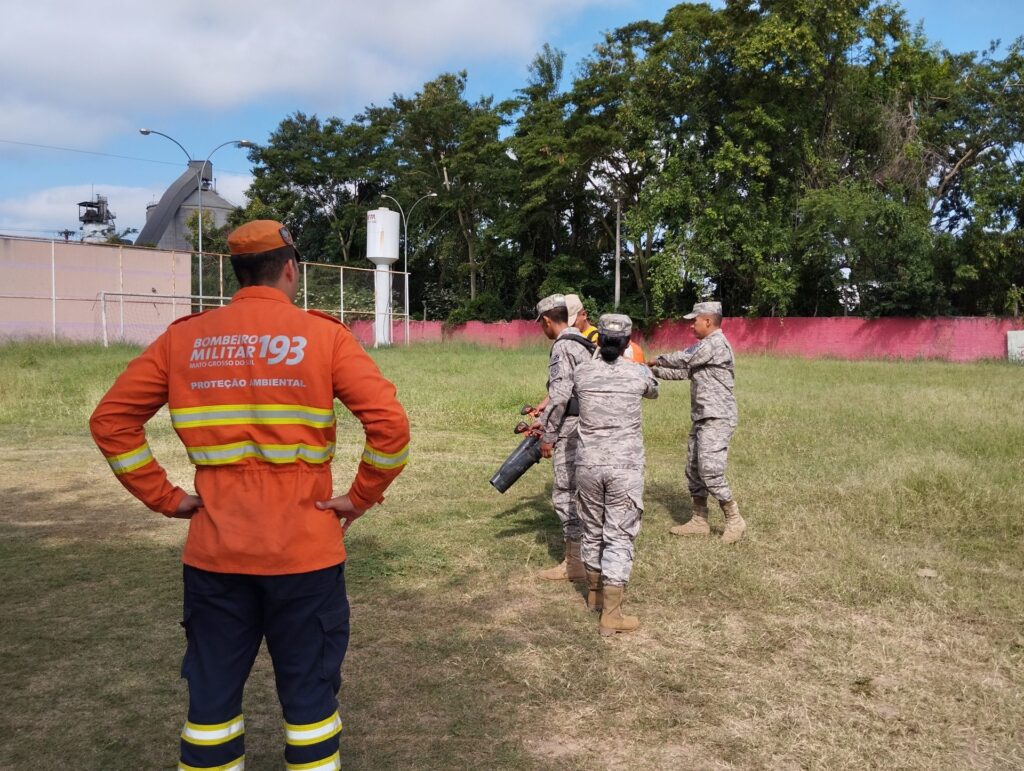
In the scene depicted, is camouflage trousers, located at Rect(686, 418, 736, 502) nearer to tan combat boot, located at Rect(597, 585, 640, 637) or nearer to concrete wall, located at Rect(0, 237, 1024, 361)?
tan combat boot, located at Rect(597, 585, 640, 637)

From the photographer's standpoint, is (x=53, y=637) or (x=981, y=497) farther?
(x=981, y=497)

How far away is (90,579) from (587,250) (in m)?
40.8

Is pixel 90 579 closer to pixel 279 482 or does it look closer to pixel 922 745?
pixel 279 482

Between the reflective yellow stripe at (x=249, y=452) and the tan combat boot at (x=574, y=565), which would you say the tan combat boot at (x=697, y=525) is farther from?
the reflective yellow stripe at (x=249, y=452)

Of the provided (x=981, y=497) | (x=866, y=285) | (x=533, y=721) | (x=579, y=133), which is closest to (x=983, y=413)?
(x=981, y=497)

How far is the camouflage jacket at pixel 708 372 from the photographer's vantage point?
6.68 m

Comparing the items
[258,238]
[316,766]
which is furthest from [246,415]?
[316,766]

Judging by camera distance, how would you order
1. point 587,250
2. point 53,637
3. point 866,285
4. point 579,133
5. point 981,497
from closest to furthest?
point 53,637 → point 981,497 → point 866,285 → point 579,133 → point 587,250

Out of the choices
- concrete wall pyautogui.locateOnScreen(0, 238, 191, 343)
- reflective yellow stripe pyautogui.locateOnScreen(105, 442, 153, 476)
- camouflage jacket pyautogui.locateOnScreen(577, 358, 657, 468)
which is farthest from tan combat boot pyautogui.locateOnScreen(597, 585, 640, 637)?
concrete wall pyautogui.locateOnScreen(0, 238, 191, 343)

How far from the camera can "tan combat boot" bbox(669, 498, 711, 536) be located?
6.75 m

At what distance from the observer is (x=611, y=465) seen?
478cm

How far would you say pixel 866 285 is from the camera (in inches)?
1369

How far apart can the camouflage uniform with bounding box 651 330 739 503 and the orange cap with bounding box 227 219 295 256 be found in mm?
4441

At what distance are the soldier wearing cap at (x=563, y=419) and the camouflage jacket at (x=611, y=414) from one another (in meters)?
0.23
